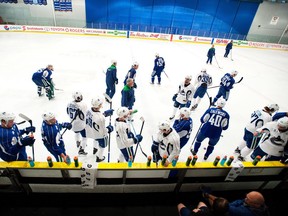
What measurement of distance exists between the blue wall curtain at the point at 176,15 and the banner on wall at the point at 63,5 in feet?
5.39

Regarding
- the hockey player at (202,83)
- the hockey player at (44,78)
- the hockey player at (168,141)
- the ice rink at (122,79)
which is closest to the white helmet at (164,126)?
the hockey player at (168,141)

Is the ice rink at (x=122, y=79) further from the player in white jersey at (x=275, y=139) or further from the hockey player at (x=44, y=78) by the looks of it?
the player in white jersey at (x=275, y=139)

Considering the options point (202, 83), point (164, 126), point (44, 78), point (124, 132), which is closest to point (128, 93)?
point (124, 132)

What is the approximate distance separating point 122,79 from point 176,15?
48.2 ft

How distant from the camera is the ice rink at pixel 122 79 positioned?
5020mm

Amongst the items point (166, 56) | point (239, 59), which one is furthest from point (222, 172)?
point (239, 59)

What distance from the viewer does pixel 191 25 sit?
1969 centimetres

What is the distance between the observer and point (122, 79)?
8008 mm

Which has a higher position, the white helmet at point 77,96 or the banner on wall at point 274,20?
the banner on wall at point 274,20

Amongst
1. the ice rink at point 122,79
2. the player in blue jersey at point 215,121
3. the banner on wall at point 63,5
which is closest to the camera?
the player in blue jersey at point 215,121

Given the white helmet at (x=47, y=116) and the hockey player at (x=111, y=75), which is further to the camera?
the hockey player at (x=111, y=75)

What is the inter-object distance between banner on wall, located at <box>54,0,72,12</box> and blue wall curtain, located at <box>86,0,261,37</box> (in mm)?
1643

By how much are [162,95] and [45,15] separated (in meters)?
16.4

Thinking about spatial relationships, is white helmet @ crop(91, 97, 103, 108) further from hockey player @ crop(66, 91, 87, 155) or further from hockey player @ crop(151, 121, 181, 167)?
Answer: hockey player @ crop(151, 121, 181, 167)
